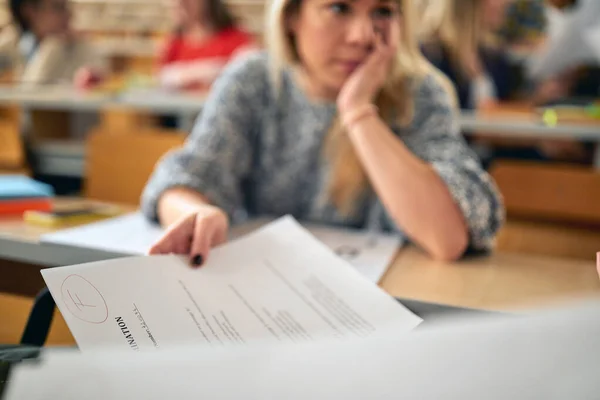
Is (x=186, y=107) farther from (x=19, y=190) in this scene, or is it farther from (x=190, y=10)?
(x=190, y=10)

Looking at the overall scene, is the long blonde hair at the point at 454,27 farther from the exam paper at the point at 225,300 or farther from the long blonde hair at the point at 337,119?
the exam paper at the point at 225,300

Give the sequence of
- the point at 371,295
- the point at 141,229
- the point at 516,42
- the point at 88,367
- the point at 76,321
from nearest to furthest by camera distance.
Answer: the point at 88,367 < the point at 76,321 < the point at 371,295 < the point at 141,229 < the point at 516,42

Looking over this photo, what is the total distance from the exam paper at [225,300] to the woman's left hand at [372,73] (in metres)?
0.37

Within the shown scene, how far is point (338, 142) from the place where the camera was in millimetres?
1140

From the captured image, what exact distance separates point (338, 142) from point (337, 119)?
55mm

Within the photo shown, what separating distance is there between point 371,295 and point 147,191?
0.52 meters

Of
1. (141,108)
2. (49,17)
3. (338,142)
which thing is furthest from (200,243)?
(49,17)

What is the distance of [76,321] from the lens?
476 mm

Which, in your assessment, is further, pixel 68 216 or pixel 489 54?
pixel 489 54

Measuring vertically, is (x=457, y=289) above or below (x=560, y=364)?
below

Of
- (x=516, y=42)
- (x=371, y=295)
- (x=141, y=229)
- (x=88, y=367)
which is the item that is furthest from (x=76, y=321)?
(x=516, y=42)

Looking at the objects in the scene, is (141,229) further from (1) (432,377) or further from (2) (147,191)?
(1) (432,377)

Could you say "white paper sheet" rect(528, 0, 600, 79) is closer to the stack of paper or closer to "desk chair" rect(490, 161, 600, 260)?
"desk chair" rect(490, 161, 600, 260)

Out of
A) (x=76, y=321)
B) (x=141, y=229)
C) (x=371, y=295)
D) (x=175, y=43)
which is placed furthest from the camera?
(x=175, y=43)
